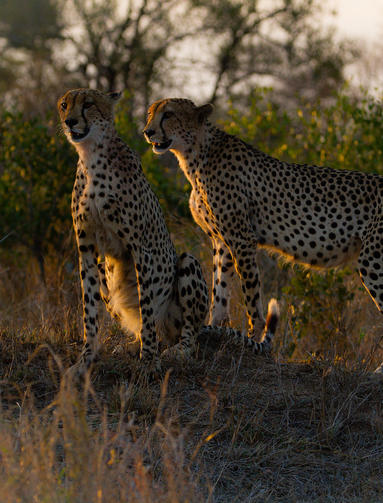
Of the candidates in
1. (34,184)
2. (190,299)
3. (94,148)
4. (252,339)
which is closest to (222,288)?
(252,339)

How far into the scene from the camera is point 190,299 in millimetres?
4543

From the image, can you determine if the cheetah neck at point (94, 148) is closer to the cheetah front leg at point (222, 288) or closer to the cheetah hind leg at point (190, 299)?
the cheetah hind leg at point (190, 299)

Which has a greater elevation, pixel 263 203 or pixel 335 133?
pixel 335 133

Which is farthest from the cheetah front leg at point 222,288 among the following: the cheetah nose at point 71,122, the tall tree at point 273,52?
the tall tree at point 273,52

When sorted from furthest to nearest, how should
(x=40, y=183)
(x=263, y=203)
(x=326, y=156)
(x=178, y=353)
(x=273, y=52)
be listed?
1. (x=273, y=52)
2. (x=40, y=183)
3. (x=326, y=156)
4. (x=263, y=203)
5. (x=178, y=353)

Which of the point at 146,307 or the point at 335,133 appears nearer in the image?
the point at 146,307

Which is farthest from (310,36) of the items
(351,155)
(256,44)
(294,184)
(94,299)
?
(94,299)

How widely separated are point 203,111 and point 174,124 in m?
0.24

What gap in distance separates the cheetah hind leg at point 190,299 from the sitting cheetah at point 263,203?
0.33 meters

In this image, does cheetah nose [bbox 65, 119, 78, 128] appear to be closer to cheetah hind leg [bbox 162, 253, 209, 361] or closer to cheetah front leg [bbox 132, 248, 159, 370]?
cheetah front leg [bbox 132, 248, 159, 370]

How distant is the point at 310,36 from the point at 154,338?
48.9 feet

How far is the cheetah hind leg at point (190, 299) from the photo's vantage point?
4.53 metres

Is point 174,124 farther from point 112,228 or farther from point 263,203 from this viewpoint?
point 112,228

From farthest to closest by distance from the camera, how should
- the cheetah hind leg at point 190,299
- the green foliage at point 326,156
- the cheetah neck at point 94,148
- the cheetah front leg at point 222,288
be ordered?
1. the green foliage at point 326,156
2. the cheetah front leg at point 222,288
3. the cheetah hind leg at point 190,299
4. the cheetah neck at point 94,148
